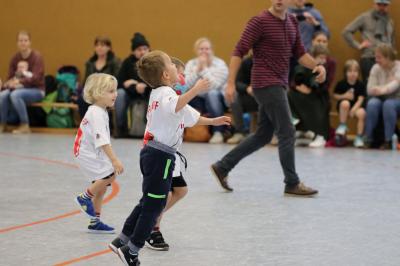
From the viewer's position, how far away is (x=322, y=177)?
28.1ft

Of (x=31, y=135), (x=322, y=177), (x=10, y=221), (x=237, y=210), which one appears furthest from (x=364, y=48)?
(x=10, y=221)

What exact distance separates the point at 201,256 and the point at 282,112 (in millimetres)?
2515

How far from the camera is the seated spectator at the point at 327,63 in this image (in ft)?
39.6

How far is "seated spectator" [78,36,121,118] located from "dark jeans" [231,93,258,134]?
6.92 feet

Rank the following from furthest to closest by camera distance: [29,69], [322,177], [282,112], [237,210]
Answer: [29,69] < [322,177] < [282,112] < [237,210]

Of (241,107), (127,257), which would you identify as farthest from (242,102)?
(127,257)

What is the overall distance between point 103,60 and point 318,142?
12.5ft

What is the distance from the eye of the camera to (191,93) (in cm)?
455

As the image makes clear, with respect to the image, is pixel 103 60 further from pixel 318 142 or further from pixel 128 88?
pixel 318 142

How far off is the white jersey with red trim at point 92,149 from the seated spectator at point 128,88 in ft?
23.1

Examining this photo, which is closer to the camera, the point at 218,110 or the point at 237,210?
the point at 237,210

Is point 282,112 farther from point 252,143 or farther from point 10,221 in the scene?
point 10,221

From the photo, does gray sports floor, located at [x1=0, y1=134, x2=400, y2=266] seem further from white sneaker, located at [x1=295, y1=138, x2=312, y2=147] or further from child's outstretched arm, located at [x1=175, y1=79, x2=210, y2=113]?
white sneaker, located at [x1=295, y1=138, x2=312, y2=147]

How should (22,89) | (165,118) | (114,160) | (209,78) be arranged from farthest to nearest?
(22,89) < (209,78) < (114,160) < (165,118)
